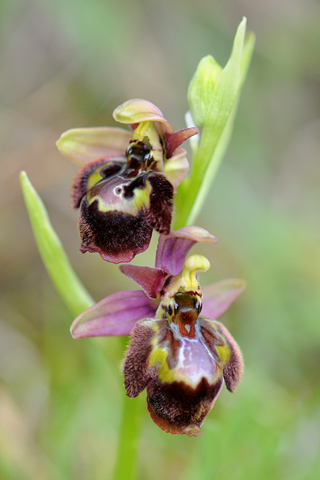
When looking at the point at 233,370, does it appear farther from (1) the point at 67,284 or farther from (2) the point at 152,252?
(2) the point at 152,252

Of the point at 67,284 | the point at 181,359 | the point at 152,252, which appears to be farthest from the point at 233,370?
the point at 152,252

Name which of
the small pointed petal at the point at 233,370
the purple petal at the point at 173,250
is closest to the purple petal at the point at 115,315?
the purple petal at the point at 173,250

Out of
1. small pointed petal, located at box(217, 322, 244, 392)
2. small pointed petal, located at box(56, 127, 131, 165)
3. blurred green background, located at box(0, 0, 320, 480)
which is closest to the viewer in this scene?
small pointed petal, located at box(217, 322, 244, 392)

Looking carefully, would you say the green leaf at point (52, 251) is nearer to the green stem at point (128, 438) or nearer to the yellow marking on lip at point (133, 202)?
the green stem at point (128, 438)

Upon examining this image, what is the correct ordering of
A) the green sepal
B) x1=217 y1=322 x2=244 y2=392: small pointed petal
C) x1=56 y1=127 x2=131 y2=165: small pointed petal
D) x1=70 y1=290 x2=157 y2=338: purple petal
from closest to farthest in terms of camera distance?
x1=217 y1=322 x2=244 y2=392: small pointed petal, x1=70 y1=290 x2=157 y2=338: purple petal, the green sepal, x1=56 y1=127 x2=131 y2=165: small pointed petal

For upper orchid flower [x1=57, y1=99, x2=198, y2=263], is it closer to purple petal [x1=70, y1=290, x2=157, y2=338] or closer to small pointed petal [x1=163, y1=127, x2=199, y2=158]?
small pointed petal [x1=163, y1=127, x2=199, y2=158]

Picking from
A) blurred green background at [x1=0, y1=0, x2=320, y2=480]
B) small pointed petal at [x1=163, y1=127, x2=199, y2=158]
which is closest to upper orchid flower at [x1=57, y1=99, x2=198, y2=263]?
small pointed petal at [x1=163, y1=127, x2=199, y2=158]

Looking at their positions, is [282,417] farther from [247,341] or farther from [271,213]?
[271,213]
